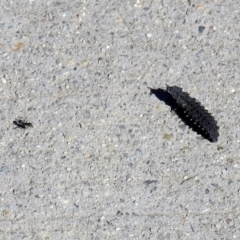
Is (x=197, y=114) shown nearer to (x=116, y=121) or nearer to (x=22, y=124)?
(x=116, y=121)

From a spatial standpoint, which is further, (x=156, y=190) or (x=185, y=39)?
(x=185, y=39)

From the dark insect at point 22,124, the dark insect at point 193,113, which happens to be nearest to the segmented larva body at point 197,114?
the dark insect at point 193,113

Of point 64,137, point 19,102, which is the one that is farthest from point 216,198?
point 19,102

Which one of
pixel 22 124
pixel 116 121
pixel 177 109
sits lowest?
pixel 22 124

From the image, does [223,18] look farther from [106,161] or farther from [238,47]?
[106,161]

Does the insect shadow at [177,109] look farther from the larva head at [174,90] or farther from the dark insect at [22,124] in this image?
the dark insect at [22,124]

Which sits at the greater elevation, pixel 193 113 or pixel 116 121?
pixel 193 113

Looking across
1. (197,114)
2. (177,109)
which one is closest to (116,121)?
(177,109)
